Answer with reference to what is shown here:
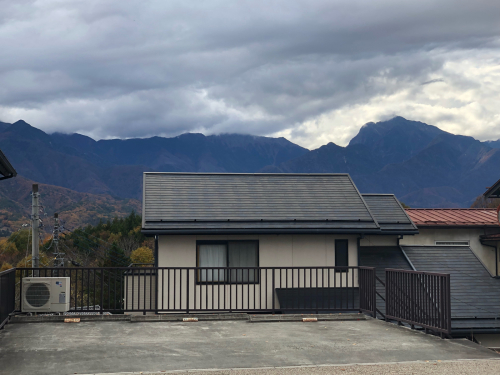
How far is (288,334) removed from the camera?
9.29 metres

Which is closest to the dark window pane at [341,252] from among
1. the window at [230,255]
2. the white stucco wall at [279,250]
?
the white stucco wall at [279,250]

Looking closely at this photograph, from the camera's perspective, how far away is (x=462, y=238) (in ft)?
65.4

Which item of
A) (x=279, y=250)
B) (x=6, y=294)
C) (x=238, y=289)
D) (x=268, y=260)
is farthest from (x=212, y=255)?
(x=6, y=294)

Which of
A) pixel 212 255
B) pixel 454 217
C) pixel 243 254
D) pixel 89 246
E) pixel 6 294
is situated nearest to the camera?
pixel 6 294

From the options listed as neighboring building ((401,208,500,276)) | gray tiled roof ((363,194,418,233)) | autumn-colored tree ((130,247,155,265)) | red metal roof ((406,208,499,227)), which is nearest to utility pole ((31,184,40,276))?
gray tiled roof ((363,194,418,233))

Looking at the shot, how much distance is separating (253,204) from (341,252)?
307 centimetres

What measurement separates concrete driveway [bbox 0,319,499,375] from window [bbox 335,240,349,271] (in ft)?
17.9

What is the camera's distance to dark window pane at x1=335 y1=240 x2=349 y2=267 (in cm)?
1590

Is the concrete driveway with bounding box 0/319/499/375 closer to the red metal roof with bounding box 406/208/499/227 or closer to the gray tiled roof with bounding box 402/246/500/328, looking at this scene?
the gray tiled roof with bounding box 402/246/500/328

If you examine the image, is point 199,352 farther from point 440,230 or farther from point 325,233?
point 440,230

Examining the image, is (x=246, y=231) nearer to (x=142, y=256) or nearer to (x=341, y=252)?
(x=341, y=252)

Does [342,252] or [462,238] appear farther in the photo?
[462,238]

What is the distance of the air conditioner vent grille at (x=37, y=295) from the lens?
11.1 meters

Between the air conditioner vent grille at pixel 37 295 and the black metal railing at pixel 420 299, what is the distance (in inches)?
279
